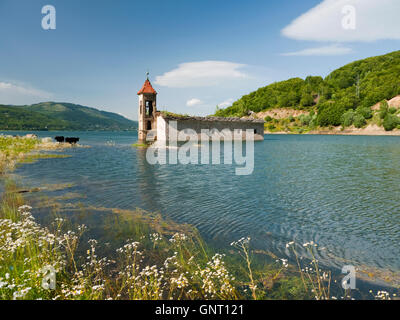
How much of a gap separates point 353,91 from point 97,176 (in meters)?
171

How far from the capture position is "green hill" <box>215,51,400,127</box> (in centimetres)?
11806

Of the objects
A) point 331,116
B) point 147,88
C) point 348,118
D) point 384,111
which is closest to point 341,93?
point 331,116

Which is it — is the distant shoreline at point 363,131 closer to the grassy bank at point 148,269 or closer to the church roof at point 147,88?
the church roof at point 147,88

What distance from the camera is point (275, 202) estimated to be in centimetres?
1141

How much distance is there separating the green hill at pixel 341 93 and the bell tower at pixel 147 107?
149 feet

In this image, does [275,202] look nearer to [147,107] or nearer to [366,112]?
[147,107]

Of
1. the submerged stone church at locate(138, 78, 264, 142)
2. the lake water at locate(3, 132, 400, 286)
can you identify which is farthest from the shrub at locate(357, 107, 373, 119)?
the lake water at locate(3, 132, 400, 286)

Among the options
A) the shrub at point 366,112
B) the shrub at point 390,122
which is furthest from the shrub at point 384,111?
the shrub at point 366,112

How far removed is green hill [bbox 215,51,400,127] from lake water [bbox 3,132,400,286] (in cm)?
7344

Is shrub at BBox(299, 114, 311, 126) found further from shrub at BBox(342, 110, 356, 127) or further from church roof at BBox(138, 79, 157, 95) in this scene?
church roof at BBox(138, 79, 157, 95)

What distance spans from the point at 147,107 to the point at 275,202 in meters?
44.8

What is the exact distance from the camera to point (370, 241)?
288 inches
